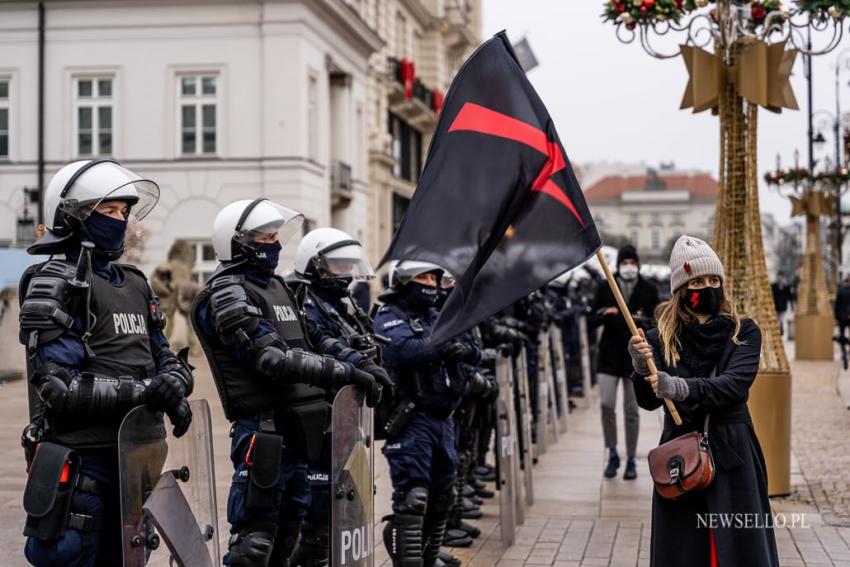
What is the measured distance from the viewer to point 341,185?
119 feet

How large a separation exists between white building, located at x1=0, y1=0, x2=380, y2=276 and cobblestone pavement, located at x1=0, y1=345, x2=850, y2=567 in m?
18.4

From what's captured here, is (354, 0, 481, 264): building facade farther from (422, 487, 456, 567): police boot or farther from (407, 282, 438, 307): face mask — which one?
(422, 487, 456, 567): police boot

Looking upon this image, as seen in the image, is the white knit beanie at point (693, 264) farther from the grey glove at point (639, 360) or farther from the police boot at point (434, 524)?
the police boot at point (434, 524)

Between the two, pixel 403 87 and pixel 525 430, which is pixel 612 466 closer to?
pixel 525 430

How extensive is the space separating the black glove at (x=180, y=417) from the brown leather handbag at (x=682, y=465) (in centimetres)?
185

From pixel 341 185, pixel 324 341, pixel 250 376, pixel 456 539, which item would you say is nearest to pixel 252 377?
pixel 250 376

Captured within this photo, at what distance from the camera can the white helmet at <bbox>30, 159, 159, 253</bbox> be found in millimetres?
4715

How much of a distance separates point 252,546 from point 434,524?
1616mm

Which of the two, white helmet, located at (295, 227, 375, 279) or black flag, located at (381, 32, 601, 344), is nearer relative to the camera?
black flag, located at (381, 32, 601, 344)

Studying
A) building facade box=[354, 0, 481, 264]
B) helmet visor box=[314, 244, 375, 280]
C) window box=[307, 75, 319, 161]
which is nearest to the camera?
helmet visor box=[314, 244, 375, 280]

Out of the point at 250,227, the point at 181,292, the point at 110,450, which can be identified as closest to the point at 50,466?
the point at 110,450

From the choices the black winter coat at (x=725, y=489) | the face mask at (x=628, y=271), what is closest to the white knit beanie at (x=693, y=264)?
the black winter coat at (x=725, y=489)

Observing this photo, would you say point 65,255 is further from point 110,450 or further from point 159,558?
point 159,558

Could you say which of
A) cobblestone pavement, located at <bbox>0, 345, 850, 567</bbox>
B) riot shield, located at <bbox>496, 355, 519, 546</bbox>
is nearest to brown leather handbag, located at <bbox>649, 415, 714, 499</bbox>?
cobblestone pavement, located at <bbox>0, 345, 850, 567</bbox>
